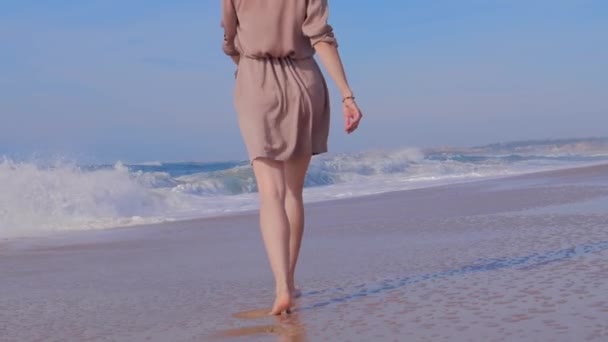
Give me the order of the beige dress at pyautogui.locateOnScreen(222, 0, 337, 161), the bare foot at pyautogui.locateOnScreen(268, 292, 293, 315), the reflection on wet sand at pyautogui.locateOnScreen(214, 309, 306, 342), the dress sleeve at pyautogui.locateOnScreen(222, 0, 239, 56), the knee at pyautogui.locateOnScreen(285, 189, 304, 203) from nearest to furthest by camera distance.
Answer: the reflection on wet sand at pyautogui.locateOnScreen(214, 309, 306, 342) → the bare foot at pyautogui.locateOnScreen(268, 292, 293, 315) → the beige dress at pyautogui.locateOnScreen(222, 0, 337, 161) → the dress sleeve at pyautogui.locateOnScreen(222, 0, 239, 56) → the knee at pyautogui.locateOnScreen(285, 189, 304, 203)

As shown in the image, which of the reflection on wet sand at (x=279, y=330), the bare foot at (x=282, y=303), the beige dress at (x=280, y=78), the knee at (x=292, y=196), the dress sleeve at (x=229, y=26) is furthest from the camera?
the knee at (x=292, y=196)

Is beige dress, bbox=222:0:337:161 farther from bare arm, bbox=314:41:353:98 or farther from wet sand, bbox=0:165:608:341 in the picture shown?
wet sand, bbox=0:165:608:341

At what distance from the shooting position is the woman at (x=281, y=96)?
3.50 metres

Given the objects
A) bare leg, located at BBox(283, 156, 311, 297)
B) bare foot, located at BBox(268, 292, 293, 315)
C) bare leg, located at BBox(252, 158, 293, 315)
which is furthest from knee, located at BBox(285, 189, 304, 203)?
bare foot, located at BBox(268, 292, 293, 315)

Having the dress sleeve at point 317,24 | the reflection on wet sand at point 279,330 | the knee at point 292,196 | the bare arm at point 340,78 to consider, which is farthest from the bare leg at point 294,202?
the dress sleeve at point 317,24

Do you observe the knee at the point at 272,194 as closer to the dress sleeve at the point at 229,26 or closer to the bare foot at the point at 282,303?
the bare foot at the point at 282,303

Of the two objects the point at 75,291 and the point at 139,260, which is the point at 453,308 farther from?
the point at 139,260

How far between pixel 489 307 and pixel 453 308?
5.0 inches

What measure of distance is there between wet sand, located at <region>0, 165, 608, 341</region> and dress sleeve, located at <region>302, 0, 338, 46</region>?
3.40 feet

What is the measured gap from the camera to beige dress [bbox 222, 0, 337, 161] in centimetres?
350

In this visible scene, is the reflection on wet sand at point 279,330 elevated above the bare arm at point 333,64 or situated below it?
below

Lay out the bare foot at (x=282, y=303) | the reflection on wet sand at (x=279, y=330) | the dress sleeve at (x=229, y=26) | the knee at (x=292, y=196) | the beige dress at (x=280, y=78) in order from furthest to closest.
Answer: the knee at (x=292, y=196) < the dress sleeve at (x=229, y=26) < the beige dress at (x=280, y=78) < the bare foot at (x=282, y=303) < the reflection on wet sand at (x=279, y=330)

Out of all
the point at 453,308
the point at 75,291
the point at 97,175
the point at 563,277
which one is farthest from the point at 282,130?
the point at 97,175

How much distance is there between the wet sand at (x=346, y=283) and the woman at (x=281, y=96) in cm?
39
